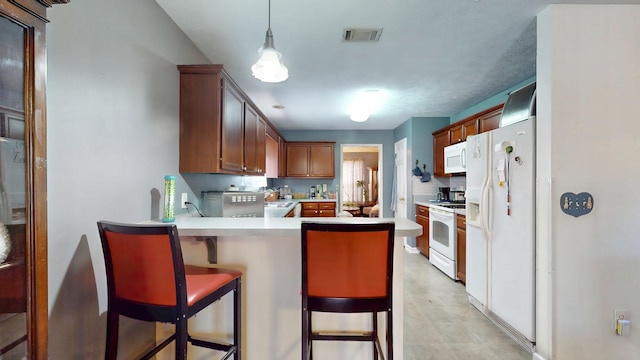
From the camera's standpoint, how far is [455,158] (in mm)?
3652

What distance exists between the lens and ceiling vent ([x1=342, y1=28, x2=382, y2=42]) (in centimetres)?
196

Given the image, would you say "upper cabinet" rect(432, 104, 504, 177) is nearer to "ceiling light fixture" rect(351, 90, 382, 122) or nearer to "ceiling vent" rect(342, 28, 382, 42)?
"ceiling light fixture" rect(351, 90, 382, 122)

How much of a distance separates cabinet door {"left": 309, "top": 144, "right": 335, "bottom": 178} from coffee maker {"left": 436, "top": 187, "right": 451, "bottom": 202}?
6.90 feet

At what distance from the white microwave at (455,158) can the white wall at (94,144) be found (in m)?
3.44

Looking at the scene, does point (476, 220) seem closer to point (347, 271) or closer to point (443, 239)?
point (443, 239)

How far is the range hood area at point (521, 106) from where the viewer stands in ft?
6.32

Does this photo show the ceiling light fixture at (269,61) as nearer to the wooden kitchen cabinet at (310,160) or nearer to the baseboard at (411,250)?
the wooden kitchen cabinet at (310,160)

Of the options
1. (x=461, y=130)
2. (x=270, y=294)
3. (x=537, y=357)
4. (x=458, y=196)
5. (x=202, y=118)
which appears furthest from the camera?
(x=458, y=196)

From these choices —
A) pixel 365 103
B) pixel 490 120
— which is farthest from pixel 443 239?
pixel 365 103

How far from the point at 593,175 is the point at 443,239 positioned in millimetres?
2049

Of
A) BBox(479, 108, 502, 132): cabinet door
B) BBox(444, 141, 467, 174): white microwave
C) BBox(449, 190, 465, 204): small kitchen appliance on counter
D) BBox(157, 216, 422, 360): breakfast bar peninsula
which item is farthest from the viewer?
BBox(449, 190, 465, 204): small kitchen appliance on counter

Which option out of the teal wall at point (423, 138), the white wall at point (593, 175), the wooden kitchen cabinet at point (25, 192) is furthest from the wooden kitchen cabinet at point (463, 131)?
the wooden kitchen cabinet at point (25, 192)

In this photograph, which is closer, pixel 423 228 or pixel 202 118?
pixel 202 118

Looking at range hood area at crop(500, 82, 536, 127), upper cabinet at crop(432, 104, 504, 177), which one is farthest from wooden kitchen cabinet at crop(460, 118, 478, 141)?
range hood area at crop(500, 82, 536, 127)
